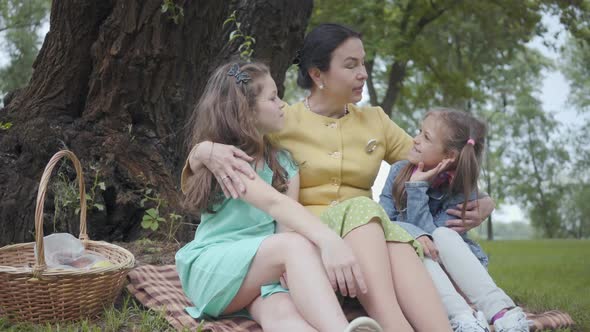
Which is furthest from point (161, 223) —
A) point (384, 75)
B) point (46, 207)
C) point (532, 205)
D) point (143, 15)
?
point (532, 205)

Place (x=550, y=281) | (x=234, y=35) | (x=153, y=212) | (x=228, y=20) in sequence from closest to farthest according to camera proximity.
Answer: (x=153, y=212), (x=228, y=20), (x=234, y=35), (x=550, y=281)

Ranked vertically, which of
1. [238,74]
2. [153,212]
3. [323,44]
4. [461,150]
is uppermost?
[323,44]

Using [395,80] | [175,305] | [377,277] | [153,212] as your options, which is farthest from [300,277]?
[395,80]

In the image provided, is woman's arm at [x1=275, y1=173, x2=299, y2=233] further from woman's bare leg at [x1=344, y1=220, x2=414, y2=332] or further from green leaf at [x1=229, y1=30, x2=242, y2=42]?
green leaf at [x1=229, y1=30, x2=242, y2=42]

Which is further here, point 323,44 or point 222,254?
point 323,44

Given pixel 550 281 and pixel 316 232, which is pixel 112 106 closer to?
pixel 316 232

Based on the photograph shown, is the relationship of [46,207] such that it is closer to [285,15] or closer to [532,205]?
[285,15]

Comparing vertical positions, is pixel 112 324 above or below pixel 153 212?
below

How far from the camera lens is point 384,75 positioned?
14508 mm

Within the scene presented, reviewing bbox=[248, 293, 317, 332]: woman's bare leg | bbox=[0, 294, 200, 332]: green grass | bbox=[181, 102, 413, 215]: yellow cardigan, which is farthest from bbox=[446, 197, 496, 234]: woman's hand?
bbox=[0, 294, 200, 332]: green grass

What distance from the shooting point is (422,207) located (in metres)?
2.94

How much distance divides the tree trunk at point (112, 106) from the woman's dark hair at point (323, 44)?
1.13 metres

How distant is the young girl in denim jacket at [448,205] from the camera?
8.57ft

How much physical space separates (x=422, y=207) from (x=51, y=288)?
1.64m
